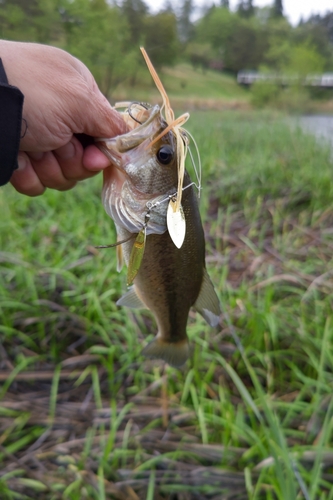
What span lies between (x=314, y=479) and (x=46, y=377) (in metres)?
1.31

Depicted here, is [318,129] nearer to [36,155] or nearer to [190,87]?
[190,87]

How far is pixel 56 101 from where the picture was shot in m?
0.96

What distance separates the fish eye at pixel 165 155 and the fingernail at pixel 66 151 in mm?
358

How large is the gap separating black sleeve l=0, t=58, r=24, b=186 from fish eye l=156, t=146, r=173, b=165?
1.06 ft

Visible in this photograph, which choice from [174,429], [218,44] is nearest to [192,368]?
[174,429]

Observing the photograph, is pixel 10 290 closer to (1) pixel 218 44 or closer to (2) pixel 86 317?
(2) pixel 86 317

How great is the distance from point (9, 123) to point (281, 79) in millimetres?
17372

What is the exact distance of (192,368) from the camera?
74.4 inches

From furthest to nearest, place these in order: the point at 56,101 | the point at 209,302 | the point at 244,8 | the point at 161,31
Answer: the point at 244,8 → the point at 161,31 → the point at 209,302 → the point at 56,101

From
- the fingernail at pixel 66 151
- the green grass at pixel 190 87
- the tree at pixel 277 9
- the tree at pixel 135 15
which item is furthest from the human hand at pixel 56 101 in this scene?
the tree at pixel 277 9

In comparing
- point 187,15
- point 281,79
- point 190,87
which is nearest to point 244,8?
point 281,79

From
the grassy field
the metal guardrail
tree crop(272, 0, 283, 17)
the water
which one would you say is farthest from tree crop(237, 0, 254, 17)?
the grassy field

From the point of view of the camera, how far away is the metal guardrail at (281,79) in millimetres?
15510

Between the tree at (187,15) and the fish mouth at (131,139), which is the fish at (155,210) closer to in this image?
the fish mouth at (131,139)
